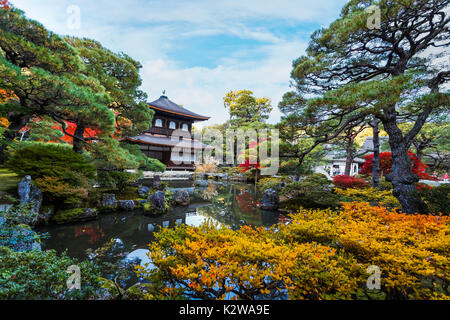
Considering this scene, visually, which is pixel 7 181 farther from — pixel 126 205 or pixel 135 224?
pixel 135 224

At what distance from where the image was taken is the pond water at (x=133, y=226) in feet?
12.0

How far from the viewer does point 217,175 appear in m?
18.3

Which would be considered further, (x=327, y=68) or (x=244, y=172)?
(x=244, y=172)

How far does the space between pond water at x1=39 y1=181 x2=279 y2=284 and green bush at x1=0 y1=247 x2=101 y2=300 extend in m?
1.01

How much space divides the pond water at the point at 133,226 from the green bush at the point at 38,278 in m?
1.01

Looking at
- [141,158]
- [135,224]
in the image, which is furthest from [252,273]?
[141,158]

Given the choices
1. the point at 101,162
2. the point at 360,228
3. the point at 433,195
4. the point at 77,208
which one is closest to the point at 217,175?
the point at 101,162

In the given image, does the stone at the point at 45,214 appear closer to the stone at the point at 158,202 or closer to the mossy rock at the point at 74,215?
the mossy rock at the point at 74,215

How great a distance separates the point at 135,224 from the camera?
→ 5176 mm

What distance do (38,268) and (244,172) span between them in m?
15.4

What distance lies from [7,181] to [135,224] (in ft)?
11.8

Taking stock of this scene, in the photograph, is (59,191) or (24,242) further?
(59,191)

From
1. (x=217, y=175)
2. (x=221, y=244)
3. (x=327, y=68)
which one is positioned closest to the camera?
(x=221, y=244)
